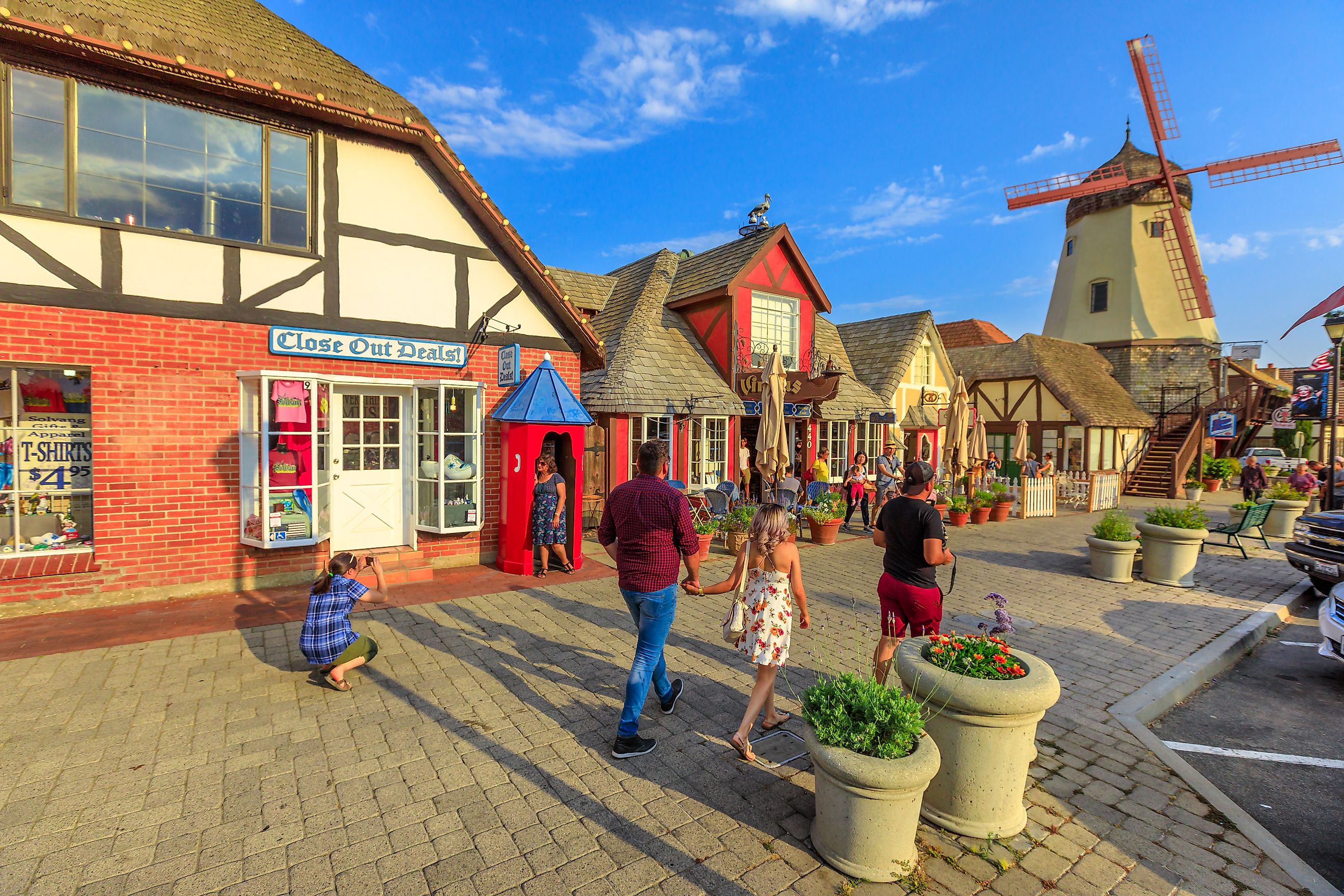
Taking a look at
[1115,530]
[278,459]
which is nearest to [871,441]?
[1115,530]

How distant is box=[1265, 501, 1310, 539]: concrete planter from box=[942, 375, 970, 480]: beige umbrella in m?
6.13

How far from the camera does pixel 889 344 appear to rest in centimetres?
2050

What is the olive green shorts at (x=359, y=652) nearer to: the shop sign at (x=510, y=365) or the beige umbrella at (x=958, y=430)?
the shop sign at (x=510, y=365)

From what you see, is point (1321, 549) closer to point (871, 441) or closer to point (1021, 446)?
point (1021, 446)

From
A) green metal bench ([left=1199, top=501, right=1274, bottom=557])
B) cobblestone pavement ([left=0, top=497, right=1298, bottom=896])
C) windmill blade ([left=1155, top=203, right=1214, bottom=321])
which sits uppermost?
windmill blade ([left=1155, top=203, right=1214, bottom=321])

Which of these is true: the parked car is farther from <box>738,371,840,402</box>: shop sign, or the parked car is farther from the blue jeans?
the blue jeans

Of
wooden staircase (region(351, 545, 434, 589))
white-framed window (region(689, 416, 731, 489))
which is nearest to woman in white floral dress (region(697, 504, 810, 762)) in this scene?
wooden staircase (region(351, 545, 434, 589))

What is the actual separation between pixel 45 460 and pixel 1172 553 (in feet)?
46.9

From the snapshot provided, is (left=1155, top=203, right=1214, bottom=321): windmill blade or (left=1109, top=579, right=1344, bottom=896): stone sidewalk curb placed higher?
(left=1155, top=203, right=1214, bottom=321): windmill blade

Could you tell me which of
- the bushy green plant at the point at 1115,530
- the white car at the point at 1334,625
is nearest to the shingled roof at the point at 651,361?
the bushy green plant at the point at 1115,530

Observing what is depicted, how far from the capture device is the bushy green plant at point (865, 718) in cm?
288

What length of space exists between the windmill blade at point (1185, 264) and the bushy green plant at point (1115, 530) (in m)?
26.9

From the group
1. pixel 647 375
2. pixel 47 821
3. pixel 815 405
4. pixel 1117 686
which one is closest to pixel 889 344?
pixel 815 405

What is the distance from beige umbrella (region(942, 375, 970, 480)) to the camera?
46.0ft
